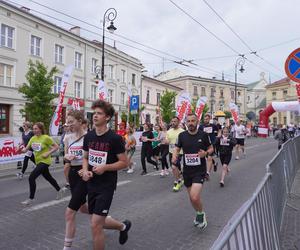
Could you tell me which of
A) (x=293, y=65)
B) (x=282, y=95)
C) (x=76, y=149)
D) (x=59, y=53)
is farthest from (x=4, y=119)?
(x=282, y=95)

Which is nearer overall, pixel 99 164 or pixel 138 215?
pixel 99 164

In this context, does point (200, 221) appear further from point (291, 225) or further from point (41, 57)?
point (41, 57)

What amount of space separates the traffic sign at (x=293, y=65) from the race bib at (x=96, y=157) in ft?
19.0

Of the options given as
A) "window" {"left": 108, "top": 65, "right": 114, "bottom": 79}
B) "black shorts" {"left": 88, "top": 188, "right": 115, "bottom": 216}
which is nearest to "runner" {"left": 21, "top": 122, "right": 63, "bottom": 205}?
"black shorts" {"left": 88, "top": 188, "right": 115, "bottom": 216}

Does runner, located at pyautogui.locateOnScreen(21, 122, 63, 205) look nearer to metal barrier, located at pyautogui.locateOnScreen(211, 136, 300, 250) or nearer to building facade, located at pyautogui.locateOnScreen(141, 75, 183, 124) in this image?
metal barrier, located at pyautogui.locateOnScreen(211, 136, 300, 250)

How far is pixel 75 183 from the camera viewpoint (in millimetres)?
4383

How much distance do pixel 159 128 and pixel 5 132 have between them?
18882 mm

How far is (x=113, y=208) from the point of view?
19.9 feet

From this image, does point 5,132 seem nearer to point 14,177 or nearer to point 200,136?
point 14,177

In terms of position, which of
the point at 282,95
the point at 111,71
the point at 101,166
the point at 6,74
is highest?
the point at 282,95

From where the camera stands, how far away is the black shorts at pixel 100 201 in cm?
334

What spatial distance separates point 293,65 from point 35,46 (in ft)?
83.2

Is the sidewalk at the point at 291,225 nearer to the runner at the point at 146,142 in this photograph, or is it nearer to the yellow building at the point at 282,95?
the runner at the point at 146,142

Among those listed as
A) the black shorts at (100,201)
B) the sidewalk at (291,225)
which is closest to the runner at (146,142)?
the sidewalk at (291,225)
